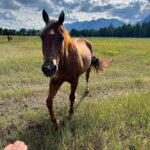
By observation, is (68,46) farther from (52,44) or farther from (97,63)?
(97,63)

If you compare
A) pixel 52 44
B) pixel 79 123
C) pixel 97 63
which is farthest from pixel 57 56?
pixel 97 63

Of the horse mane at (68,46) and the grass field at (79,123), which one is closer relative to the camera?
the grass field at (79,123)

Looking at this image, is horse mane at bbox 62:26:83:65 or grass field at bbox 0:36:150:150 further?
horse mane at bbox 62:26:83:65

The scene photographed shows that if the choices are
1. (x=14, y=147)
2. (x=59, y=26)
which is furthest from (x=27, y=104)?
(x=14, y=147)

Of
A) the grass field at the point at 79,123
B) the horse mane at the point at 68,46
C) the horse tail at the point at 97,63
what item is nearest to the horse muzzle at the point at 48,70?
the horse mane at the point at 68,46

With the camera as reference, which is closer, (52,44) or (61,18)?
(52,44)

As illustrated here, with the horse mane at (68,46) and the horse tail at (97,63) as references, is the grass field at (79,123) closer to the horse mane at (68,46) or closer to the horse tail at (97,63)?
the horse tail at (97,63)

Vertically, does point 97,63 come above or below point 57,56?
below

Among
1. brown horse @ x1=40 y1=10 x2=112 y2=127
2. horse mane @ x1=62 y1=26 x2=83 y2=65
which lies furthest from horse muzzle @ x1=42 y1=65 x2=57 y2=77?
horse mane @ x1=62 y1=26 x2=83 y2=65

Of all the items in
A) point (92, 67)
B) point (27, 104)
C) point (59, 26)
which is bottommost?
point (27, 104)

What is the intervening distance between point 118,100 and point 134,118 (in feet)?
4.30

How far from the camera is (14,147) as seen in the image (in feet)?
2.96

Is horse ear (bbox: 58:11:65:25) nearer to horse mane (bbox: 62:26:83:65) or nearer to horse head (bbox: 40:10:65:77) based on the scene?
horse head (bbox: 40:10:65:77)

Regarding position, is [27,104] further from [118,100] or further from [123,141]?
[123,141]
